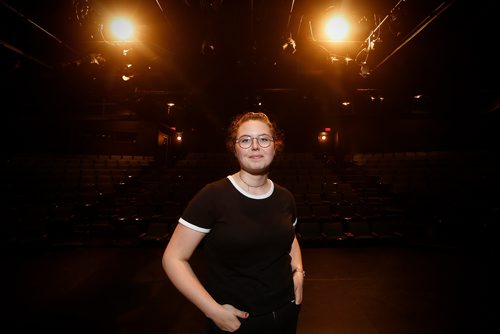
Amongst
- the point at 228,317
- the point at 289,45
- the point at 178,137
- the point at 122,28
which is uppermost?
the point at 122,28

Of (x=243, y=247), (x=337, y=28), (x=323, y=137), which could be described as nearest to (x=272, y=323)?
(x=243, y=247)

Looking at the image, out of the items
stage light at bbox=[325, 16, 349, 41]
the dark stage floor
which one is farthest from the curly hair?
stage light at bbox=[325, 16, 349, 41]

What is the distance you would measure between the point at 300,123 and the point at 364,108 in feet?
11.6

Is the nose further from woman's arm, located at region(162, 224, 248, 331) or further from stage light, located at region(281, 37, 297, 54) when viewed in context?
stage light, located at region(281, 37, 297, 54)

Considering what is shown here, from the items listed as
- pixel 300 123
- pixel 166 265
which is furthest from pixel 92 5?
pixel 300 123

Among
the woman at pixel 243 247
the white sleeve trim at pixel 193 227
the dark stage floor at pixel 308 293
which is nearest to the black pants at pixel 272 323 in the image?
the woman at pixel 243 247

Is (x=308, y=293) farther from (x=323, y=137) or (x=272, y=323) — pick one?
(x=323, y=137)

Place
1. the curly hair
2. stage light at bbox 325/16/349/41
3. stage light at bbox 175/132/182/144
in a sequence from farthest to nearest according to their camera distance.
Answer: stage light at bbox 175/132/182/144 < stage light at bbox 325/16/349/41 < the curly hair

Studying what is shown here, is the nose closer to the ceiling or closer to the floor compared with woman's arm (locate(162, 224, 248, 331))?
closer to the ceiling

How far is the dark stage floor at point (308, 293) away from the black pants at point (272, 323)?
174 centimetres

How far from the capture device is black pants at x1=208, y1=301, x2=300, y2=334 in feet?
3.88

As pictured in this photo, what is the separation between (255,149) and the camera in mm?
1231

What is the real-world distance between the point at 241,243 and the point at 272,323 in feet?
1.50

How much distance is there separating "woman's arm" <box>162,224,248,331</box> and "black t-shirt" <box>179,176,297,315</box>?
0.06 metres
